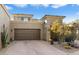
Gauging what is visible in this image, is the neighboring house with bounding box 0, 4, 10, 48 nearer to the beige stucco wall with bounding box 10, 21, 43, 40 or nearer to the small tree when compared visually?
the beige stucco wall with bounding box 10, 21, 43, 40

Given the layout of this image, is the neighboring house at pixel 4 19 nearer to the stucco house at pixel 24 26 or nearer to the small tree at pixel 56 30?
the stucco house at pixel 24 26

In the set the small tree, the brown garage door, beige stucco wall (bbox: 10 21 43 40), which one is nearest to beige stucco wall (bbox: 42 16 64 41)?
the small tree

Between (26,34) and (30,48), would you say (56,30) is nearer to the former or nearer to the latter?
(30,48)

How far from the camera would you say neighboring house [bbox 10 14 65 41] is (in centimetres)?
1020

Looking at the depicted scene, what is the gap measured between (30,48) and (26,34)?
1062 mm

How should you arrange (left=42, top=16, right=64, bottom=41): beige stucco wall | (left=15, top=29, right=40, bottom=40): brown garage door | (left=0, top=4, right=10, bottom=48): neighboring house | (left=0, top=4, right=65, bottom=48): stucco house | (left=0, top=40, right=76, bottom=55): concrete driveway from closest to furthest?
(left=0, top=40, right=76, bottom=55): concrete driveway < (left=42, top=16, right=64, bottom=41): beige stucco wall < (left=0, top=4, right=10, bottom=48): neighboring house < (left=0, top=4, right=65, bottom=48): stucco house < (left=15, top=29, right=40, bottom=40): brown garage door

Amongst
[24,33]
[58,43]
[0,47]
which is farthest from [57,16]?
[0,47]

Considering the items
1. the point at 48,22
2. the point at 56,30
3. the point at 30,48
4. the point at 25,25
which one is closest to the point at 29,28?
the point at 25,25

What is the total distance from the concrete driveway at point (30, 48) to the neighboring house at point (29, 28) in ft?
1.09

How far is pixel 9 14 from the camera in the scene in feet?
33.3

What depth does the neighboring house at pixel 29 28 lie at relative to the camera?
10195 millimetres
